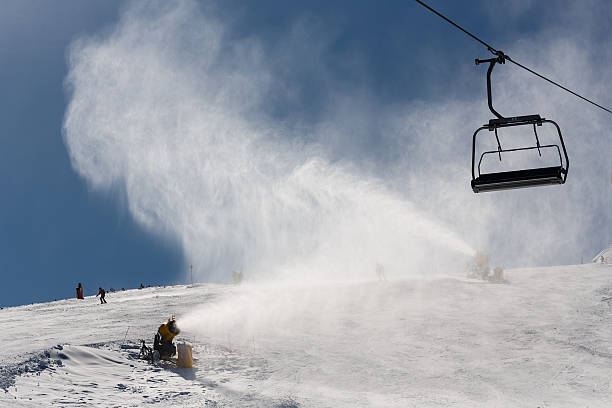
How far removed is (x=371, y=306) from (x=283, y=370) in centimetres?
1188

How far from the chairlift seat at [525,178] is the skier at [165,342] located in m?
10.7

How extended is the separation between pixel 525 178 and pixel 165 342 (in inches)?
454

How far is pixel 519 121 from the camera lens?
31.2 ft

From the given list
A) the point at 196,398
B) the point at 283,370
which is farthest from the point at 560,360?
the point at 196,398

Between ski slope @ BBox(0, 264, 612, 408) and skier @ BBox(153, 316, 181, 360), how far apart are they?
590 millimetres

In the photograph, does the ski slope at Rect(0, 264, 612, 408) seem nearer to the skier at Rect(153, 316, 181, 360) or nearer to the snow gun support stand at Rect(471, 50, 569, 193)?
the skier at Rect(153, 316, 181, 360)

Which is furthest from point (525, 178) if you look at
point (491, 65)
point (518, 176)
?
point (491, 65)

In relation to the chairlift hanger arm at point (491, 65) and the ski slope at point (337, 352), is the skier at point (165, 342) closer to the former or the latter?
the ski slope at point (337, 352)

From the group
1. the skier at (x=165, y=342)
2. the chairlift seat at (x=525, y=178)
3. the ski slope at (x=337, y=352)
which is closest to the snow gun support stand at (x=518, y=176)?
the chairlift seat at (x=525, y=178)

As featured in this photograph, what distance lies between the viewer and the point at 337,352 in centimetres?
1816

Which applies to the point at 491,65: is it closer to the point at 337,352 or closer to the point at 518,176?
the point at 518,176

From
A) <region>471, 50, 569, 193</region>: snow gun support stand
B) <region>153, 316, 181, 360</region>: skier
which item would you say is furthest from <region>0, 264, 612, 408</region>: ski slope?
<region>471, 50, 569, 193</region>: snow gun support stand

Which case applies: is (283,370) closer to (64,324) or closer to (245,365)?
(245,365)

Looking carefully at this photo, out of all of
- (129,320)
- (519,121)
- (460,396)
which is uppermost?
(519,121)
